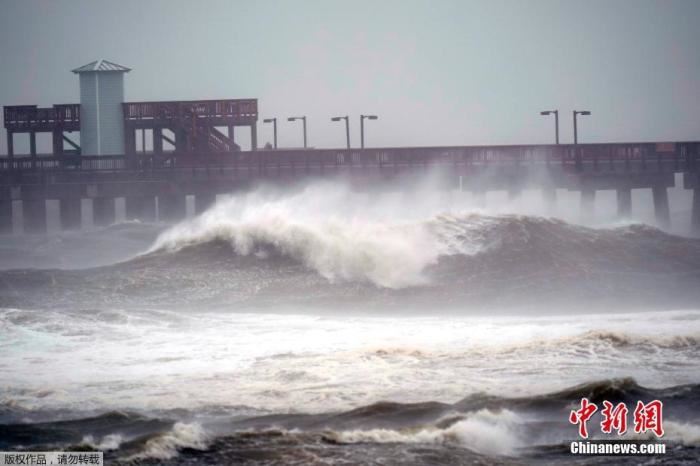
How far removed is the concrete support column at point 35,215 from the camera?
164 ft

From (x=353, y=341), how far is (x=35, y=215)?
119ft

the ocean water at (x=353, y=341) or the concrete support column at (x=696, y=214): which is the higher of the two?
the concrete support column at (x=696, y=214)

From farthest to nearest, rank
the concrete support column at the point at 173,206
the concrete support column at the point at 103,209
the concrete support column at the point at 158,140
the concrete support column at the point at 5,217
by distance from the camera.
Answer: the concrete support column at the point at 158,140 → the concrete support column at the point at 103,209 → the concrete support column at the point at 5,217 → the concrete support column at the point at 173,206

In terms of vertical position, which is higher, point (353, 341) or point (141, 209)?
point (141, 209)

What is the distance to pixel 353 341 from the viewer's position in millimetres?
17453

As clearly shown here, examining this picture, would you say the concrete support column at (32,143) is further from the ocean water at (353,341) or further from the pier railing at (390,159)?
the ocean water at (353,341)

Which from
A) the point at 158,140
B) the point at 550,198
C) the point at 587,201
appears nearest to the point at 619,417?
the point at 550,198

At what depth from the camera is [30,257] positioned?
133ft

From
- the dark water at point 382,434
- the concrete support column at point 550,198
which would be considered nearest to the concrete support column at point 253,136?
the concrete support column at point 550,198

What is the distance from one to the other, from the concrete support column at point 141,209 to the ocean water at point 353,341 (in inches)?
570

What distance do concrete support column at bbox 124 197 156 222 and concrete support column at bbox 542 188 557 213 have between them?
64.4ft

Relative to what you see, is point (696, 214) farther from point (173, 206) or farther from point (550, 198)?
point (173, 206)

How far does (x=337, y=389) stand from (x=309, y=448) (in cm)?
269

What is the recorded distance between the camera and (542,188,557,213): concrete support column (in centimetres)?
4822
